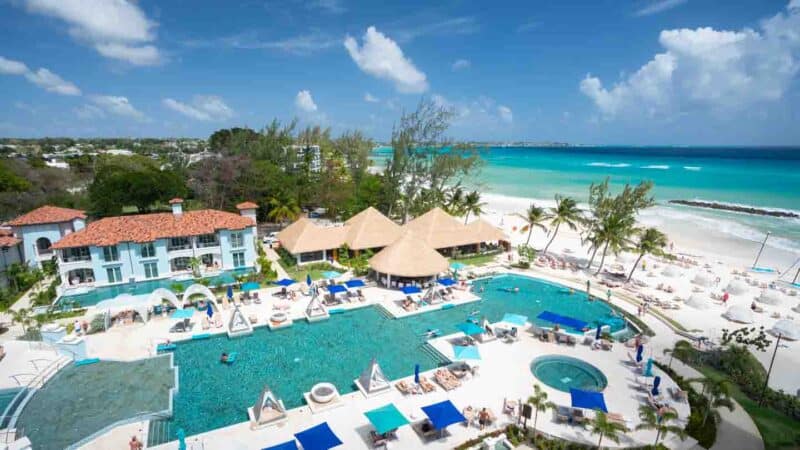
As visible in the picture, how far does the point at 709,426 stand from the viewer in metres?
14.7

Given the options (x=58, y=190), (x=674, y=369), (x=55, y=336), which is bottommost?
(x=674, y=369)

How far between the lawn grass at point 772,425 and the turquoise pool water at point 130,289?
97.1 feet

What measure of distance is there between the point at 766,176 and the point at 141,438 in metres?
137

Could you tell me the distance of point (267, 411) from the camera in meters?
15.0

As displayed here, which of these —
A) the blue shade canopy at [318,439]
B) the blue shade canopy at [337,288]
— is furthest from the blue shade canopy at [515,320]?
the blue shade canopy at [318,439]

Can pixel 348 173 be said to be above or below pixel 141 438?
above

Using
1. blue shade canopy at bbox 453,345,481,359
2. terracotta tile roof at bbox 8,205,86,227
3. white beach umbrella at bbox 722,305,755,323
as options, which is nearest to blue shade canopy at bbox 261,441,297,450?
blue shade canopy at bbox 453,345,481,359

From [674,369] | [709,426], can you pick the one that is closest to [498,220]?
[674,369]

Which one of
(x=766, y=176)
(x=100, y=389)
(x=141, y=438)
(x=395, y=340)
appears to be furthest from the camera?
(x=766, y=176)

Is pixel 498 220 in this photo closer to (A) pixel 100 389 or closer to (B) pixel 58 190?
(A) pixel 100 389

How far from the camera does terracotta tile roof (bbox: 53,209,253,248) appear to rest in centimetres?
2733

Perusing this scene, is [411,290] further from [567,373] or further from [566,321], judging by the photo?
[567,373]

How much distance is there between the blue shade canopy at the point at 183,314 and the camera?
71.9ft

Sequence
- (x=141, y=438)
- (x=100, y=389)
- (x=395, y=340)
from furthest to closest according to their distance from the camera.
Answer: (x=395, y=340)
(x=100, y=389)
(x=141, y=438)
